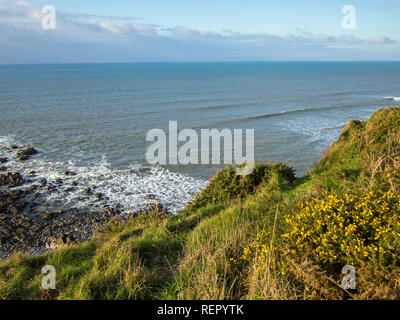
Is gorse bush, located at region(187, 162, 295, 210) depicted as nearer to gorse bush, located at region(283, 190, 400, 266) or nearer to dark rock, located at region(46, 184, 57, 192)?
gorse bush, located at region(283, 190, 400, 266)

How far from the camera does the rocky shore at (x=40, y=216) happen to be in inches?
489

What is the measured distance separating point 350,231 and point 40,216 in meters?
13.9

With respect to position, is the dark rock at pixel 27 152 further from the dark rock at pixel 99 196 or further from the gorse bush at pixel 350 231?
the gorse bush at pixel 350 231

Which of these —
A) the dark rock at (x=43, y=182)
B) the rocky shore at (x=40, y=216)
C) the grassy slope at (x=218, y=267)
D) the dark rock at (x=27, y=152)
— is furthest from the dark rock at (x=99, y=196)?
the dark rock at (x=27, y=152)

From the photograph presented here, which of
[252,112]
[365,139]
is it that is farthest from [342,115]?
[365,139]

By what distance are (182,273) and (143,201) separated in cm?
1146

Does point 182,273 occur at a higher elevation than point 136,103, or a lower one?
lower

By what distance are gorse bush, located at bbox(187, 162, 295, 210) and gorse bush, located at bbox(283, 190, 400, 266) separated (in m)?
5.64

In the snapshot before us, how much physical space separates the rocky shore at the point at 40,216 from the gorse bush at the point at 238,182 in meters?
3.80

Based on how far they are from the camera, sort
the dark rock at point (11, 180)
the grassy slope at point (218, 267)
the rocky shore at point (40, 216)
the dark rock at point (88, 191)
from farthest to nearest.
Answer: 1. the dark rock at point (11, 180)
2. the dark rock at point (88, 191)
3. the rocky shore at point (40, 216)
4. the grassy slope at point (218, 267)

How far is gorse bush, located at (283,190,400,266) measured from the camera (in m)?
4.23

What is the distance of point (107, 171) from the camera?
1989cm

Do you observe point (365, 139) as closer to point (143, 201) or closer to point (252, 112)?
point (143, 201)
